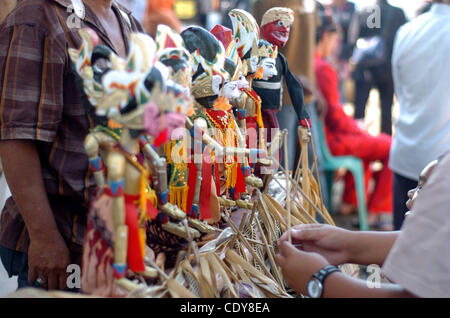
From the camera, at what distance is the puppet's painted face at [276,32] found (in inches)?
56.9

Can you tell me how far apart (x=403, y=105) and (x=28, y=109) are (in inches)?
67.3

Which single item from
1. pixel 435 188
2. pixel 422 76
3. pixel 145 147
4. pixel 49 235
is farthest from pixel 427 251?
pixel 422 76

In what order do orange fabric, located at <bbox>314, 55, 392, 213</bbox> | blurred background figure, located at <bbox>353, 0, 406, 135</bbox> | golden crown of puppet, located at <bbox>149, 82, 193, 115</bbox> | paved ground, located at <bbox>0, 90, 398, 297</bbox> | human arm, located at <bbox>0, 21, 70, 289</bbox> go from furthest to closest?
blurred background figure, located at <bbox>353, 0, 406, 135</bbox>, orange fabric, located at <bbox>314, 55, 392, 213</bbox>, paved ground, located at <bbox>0, 90, 398, 297</bbox>, human arm, located at <bbox>0, 21, 70, 289</bbox>, golden crown of puppet, located at <bbox>149, 82, 193, 115</bbox>

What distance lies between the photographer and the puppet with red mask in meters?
1.45

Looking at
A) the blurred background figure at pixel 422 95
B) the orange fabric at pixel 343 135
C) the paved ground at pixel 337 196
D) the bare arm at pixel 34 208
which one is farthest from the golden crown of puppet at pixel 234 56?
the orange fabric at pixel 343 135

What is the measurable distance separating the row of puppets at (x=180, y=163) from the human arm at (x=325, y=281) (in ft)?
0.21

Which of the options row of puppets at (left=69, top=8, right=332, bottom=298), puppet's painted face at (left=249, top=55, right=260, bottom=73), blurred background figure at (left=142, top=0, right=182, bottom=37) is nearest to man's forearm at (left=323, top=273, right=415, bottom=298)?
row of puppets at (left=69, top=8, right=332, bottom=298)

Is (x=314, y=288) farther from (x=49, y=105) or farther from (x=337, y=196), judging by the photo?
(x=337, y=196)

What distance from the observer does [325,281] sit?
A: 2.85 feet

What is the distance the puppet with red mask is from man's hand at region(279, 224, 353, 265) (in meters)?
0.51

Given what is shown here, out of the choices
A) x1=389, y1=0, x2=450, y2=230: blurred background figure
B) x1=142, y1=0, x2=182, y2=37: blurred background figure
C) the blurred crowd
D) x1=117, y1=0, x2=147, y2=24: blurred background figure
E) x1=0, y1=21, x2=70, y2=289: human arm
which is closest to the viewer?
x1=0, y1=21, x2=70, y2=289: human arm

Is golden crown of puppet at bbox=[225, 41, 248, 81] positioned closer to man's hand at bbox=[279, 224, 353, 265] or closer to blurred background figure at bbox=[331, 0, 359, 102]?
man's hand at bbox=[279, 224, 353, 265]

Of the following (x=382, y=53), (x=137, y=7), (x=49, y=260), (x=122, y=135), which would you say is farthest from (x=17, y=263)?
(x=382, y=53)
